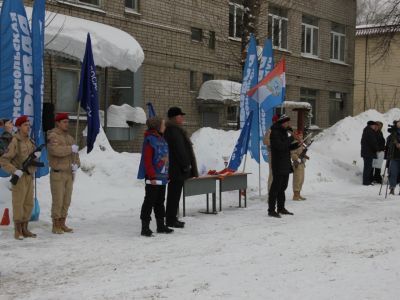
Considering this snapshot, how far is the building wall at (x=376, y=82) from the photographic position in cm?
3400

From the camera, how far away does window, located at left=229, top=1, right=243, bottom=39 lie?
22.5 m

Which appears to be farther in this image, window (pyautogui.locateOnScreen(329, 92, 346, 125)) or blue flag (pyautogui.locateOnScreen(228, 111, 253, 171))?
window (pyautogui.locateOnScreen(329, 92, 346, 125))

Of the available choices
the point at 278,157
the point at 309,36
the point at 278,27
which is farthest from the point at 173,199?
the point at 309,36

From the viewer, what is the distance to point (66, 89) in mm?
16516

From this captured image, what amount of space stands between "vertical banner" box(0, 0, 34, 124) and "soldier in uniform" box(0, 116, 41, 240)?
0.81m

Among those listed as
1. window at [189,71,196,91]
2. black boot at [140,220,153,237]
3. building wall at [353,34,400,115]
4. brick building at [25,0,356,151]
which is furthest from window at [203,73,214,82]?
building wall at [353,34,400,115]

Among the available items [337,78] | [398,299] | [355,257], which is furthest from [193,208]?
Answer: [337,78]

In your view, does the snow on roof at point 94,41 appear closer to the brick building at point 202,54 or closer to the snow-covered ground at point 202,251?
the brick building at point 202,54

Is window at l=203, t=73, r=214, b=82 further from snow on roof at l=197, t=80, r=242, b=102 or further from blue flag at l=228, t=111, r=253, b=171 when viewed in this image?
blue flag at l=228, t=111, r=253, b=171

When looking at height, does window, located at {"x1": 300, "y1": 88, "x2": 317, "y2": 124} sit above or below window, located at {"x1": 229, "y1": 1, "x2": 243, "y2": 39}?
below

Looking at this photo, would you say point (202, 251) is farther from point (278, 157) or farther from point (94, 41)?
point (94, 41)

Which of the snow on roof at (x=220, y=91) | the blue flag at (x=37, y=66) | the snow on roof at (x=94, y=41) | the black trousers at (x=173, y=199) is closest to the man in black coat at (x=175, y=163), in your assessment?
the black trousers at (x=173, y=199)

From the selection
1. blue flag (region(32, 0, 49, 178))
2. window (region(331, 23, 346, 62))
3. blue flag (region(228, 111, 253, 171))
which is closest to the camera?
blue flag (region(32, 0, 49, 178))

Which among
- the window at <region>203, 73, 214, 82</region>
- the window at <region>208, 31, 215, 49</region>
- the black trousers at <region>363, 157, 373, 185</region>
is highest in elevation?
the window at <region>208, 31, 215, 49</region>
